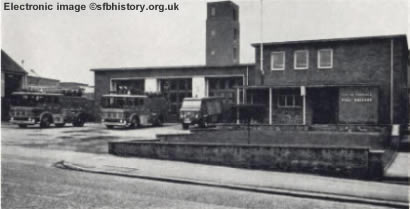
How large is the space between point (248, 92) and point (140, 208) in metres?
23.0

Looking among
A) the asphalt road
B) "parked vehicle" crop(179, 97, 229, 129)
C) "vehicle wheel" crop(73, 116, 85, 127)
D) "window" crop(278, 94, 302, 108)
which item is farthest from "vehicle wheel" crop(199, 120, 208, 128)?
the asphalt road

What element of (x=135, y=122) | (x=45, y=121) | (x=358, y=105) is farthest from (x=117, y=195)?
(x=358, y=105)

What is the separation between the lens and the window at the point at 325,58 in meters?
27.1

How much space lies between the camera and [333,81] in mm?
26844

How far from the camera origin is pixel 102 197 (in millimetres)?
7621

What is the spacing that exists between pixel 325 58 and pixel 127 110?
1400cm

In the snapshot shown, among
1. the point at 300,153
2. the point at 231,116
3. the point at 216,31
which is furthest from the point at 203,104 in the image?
the point at 216,31

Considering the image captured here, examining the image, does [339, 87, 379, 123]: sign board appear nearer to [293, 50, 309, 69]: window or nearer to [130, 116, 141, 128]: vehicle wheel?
[293, 50, 309, 69]: window

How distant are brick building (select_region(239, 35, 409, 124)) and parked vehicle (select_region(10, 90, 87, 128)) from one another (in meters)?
12.4

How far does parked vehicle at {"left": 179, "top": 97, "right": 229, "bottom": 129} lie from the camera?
2570cm

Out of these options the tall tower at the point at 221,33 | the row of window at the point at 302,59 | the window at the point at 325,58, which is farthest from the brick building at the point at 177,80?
the tall tower at the point at 221,33

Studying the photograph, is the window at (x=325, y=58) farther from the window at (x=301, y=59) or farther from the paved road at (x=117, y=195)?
the paved road at (x=117, y=195)

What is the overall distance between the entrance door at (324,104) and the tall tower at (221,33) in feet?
99.9

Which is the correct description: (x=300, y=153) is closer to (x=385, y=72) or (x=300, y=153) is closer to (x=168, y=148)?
(x=168, y=148)
